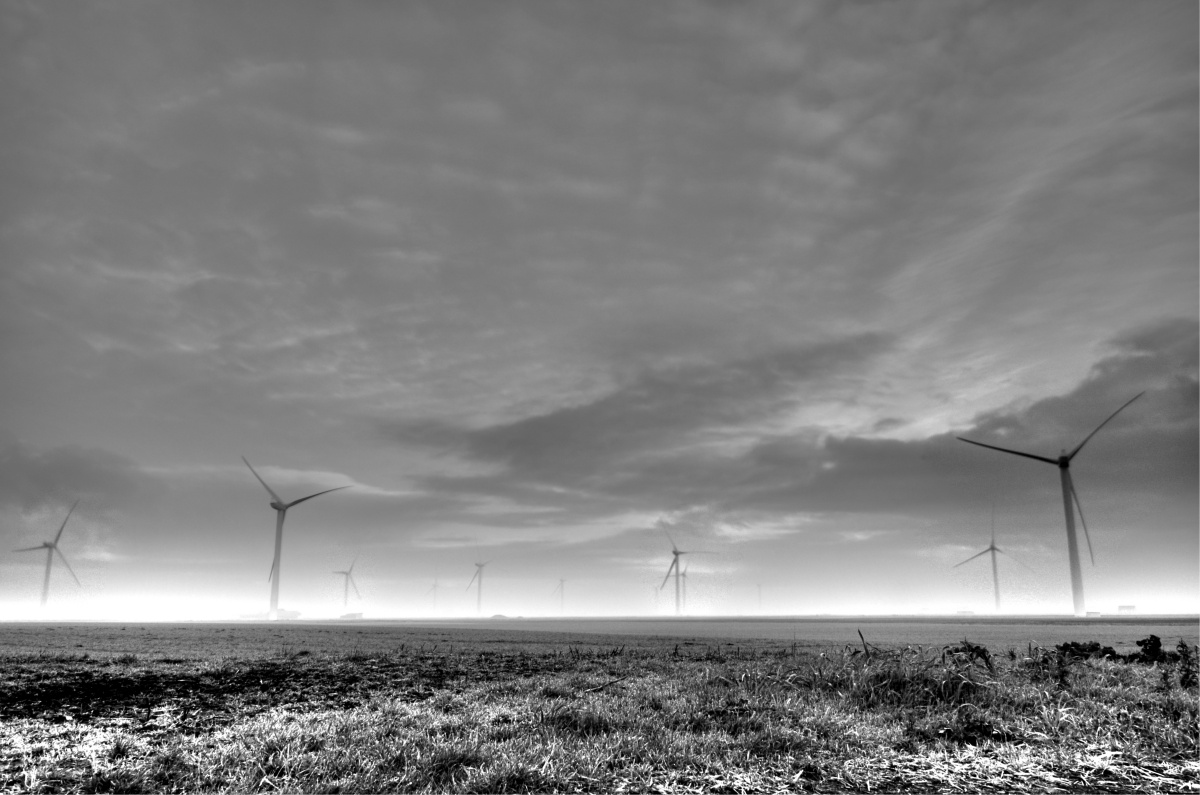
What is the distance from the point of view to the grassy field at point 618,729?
8.79m

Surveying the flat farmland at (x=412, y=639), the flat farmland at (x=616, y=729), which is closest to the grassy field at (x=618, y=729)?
the flat farmland at (x=616, y=729)

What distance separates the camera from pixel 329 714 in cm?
1249

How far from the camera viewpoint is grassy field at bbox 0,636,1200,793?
879cm

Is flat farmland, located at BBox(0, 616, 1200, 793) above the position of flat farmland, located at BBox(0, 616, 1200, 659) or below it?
above

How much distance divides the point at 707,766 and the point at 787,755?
131 centimetres

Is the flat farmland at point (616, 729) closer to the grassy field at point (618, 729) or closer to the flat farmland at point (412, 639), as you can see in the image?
the grassy field at point (618, 729)

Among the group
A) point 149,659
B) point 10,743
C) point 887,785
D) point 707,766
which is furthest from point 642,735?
point 149,659

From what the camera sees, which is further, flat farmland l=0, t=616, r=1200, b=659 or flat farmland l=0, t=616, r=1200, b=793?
flat farmland l=0, t=616, r=1200, b=659

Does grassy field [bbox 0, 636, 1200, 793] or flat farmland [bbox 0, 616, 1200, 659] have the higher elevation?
grassy field [bbox 0, 636, 1200, 793]

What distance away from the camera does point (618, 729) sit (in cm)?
1117

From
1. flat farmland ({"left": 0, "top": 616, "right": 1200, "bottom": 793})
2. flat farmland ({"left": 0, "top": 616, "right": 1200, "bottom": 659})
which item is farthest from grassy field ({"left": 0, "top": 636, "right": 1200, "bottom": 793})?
flat farmland ({"left": 0, "top": 616, "right": 1200, "bottom": 659})

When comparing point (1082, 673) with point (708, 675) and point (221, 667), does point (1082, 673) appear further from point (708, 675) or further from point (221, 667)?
point (221, 667)

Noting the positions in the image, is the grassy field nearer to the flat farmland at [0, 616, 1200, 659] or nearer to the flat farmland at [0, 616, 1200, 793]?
the flat farmland at [0, 616, 1200, 793]

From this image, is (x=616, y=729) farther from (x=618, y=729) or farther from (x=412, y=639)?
(x=412, y=639)
